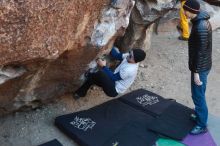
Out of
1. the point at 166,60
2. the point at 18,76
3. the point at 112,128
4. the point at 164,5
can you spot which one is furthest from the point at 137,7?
the point at 18,76

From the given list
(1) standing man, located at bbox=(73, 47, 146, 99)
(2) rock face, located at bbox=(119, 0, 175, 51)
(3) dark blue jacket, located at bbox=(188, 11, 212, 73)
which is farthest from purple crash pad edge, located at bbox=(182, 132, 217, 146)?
(2) rock face, located at bbox=(119, 0, 175, 51)

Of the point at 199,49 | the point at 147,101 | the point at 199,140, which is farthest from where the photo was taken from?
the point at 147,101

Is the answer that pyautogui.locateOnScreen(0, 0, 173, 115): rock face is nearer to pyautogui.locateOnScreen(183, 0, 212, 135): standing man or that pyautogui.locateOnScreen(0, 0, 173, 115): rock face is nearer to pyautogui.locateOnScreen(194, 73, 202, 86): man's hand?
pyautogui.locateOnScreen(183, 0, 212, 135): standing man

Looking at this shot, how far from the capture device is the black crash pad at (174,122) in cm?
570

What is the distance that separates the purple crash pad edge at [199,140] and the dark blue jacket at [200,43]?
97cm

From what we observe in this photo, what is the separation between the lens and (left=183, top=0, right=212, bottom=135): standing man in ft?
16.9

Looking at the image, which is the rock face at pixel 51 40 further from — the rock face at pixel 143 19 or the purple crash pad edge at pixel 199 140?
the purple crash pad edge at pixel 199 140

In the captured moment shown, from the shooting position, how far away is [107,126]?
18.6 feet

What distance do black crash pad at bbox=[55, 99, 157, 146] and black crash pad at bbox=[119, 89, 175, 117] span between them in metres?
0.11

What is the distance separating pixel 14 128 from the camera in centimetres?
559

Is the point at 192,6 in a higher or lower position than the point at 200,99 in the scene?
higher

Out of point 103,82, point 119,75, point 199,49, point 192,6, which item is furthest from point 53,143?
point 192,6

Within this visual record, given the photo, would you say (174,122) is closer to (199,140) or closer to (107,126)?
(199,140)

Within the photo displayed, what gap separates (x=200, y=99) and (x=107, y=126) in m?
1.30
